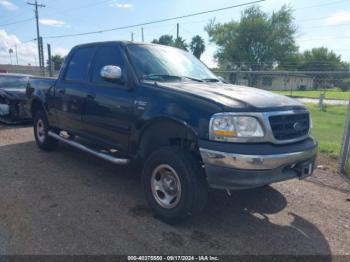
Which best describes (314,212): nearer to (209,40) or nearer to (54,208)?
(54,208)

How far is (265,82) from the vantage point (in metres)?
11.4

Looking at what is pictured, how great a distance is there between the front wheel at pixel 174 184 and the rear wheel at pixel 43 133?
11.3 feet

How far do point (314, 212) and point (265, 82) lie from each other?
8083 millimetres

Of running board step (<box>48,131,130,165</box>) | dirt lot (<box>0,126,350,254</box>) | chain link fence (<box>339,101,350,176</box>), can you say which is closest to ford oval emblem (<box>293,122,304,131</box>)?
dirt lot (<box>0,126,350,254</box>)

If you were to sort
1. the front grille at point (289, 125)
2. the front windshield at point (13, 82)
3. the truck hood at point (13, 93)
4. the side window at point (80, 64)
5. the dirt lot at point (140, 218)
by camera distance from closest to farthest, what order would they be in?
the dirt lot at point (140, 218) < the front grille at point (289, 125) < the side window at point (80, 64) < the truck hood at point (13, 93) < the front windshield at point (13, 82)

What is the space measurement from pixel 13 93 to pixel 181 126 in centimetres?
822

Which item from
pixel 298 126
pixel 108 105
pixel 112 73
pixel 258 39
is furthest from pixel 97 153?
pixel 258 39

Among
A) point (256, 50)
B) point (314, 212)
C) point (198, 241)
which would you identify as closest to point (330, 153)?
point (314, 212)

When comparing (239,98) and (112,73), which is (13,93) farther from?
(239,98)

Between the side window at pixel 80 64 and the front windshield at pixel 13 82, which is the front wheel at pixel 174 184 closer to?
the side window at pixel 80 64

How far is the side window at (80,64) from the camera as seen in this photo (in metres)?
4.97

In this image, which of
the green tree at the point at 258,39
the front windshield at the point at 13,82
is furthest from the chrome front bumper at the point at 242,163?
the green tree at the point at 258,39

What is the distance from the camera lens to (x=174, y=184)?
3477 mm

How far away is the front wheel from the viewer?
317 cm
